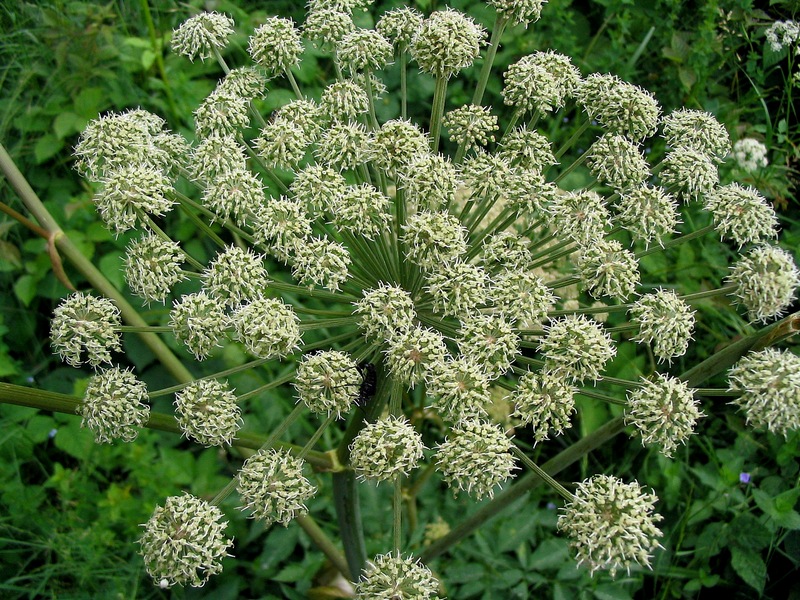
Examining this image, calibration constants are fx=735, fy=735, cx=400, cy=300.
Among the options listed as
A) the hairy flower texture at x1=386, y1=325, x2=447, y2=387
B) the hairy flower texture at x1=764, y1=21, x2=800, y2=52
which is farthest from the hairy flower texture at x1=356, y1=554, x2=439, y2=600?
the hairy flower texture at x1=764, y1=21, x2=800, y2=52

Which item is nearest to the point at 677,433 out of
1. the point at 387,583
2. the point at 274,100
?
the point at 387,583

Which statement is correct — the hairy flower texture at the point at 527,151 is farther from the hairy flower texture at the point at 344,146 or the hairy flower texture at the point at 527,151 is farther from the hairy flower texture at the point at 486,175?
the hairy flower texture at the point at 344,146

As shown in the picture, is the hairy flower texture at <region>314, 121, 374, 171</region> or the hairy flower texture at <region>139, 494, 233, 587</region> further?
the hairy flower texture at <region>314, 121, 374, 171</region>

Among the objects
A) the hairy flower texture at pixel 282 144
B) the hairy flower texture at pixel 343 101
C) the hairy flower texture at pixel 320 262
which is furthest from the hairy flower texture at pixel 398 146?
the hairy flower texture at pixel 320 262

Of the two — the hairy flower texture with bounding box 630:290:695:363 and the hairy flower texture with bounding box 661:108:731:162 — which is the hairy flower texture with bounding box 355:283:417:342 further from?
the hairy flower texture with bounding box 661:108:731:162

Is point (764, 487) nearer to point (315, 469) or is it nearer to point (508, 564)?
point (508, 564)
